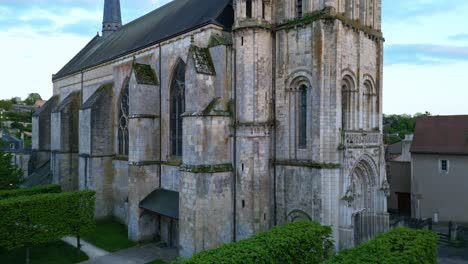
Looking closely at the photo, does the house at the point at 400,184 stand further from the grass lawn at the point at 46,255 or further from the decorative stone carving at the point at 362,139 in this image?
the grass lawn at the point at 46,255

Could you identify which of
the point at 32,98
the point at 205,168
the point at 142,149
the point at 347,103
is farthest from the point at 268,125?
the point at 32,98

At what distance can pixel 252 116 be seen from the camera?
56.9 ft

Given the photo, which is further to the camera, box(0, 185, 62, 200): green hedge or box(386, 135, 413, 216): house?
box(386, 135, 413, 216): house

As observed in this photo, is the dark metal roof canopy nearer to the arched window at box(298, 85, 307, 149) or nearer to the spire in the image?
the arched window at box(298, 85, 307, 149)

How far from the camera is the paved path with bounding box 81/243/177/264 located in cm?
1870

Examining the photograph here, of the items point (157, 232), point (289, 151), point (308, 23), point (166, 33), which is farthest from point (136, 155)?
point (308, 23)

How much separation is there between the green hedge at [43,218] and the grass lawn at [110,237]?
1716 mm

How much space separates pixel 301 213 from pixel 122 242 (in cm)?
1128

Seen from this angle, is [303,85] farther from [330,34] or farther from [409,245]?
[409,245]

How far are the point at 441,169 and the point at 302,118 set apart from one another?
1684 centimetres

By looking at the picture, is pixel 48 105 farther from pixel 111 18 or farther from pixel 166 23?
pixel 166 23

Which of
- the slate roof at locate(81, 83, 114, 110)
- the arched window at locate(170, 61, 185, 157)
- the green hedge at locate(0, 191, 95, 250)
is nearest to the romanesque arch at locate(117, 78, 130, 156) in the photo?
the slate roof at locate(81, 83, 114, 110)

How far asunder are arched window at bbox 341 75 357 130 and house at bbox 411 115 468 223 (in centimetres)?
1379

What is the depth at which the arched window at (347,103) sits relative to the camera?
1772 cm
